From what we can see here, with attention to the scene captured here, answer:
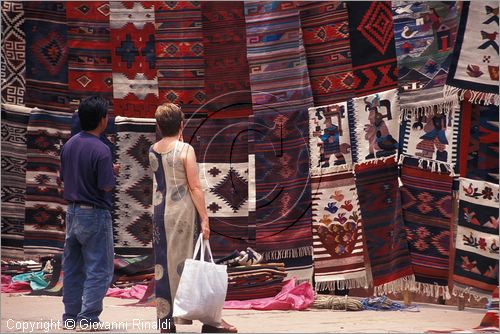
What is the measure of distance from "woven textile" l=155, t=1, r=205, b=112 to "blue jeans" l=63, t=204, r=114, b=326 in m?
3.09

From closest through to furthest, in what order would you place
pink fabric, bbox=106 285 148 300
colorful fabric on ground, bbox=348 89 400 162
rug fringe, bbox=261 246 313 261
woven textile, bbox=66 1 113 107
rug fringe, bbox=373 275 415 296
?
rug fringe, bbox=373 275 415 296 < colorful fabric on ground, bbox=348 89 400 162 < pink fabric, bbox=106 285 148 300 < rug fringe, bbox=261 246 313 261 < woven textile, bbox=66 1 113 107

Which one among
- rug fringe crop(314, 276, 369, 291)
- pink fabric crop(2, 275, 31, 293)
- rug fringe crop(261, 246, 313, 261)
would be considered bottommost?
pink fabric crop(2, 275, 31, 293)

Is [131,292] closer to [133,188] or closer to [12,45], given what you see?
[133,188]

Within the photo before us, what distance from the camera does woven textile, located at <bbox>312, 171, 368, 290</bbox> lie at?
8.57 metres

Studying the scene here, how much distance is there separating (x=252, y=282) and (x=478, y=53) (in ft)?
8.40

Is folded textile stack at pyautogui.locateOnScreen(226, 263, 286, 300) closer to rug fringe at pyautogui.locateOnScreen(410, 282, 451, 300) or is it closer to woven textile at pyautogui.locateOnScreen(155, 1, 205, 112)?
rug fringe at pyautogui.locateOnScreen(410, 282, 451, 300)

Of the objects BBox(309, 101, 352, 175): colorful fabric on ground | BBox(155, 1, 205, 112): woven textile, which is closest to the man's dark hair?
BBox(309, 101, 352, 175): colorful fabric on ground

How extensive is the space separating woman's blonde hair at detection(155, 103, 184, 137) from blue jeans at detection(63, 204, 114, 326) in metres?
0.71

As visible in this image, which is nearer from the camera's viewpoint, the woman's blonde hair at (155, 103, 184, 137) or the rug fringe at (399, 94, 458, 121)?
the woman's blonde hair at (155, 103, 184, 137)

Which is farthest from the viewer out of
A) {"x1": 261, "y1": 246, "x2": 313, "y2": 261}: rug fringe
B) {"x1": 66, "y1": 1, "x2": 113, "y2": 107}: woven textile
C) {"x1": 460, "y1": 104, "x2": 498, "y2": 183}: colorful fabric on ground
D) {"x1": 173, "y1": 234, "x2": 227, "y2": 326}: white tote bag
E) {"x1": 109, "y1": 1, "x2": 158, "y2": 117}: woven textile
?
{"x1": 66, "y1": 1, "x2": 113, "y2": 107}: woven textile

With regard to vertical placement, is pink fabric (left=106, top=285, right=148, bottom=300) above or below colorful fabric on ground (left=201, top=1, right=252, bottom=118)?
below

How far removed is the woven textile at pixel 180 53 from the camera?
31.1 ft

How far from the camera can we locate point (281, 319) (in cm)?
737

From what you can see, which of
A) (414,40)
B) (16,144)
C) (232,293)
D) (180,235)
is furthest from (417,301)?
(16,144)
